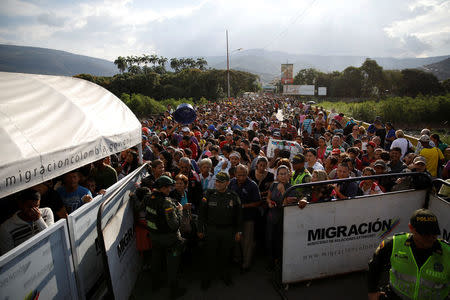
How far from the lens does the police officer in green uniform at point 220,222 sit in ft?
12.4

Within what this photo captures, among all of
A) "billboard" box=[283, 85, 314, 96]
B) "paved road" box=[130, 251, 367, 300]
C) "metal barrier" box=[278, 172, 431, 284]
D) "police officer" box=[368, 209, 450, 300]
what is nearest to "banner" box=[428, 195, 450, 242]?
"metal barrier" box=[278, 172, 431, 284]

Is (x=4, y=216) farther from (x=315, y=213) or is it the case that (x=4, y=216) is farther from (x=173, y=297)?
(x=315, y=213)

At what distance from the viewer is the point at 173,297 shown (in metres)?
3.71

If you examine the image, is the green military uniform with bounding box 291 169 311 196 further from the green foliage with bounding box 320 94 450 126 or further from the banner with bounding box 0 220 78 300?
the green foliage with bounding box 320 94 450 126

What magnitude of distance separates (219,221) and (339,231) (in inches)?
69.0

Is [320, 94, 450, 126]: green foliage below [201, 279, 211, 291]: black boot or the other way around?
the other way around

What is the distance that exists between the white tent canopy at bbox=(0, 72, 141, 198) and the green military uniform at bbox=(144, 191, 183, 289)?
3.96 ft

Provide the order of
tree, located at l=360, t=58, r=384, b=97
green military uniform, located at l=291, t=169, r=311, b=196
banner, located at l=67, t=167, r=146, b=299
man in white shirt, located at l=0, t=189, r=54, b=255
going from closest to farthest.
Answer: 1. man in white shirt, located at l=0, t=189, r=54, b=255
2. banner, located at l=67, t=167, r=146, b=299
3. green military uniform, located at l=291, t=169, r=311, b=196
4. tree, located at l=360, t=58, r=384, b=97

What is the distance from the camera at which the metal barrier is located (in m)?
3.56

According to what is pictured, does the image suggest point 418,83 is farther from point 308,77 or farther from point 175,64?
point 175,64

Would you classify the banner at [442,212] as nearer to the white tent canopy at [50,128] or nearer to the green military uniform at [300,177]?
the green military uniform at [300,177]

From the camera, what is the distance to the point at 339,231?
3715 millimetres

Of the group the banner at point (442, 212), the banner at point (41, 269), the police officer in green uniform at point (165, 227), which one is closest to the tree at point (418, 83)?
the banner at point (442, 212)

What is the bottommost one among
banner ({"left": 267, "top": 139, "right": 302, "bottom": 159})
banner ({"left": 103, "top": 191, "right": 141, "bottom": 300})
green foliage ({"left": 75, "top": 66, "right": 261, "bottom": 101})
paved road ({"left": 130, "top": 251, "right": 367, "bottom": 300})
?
paved road ({"left": 130, "top": 251, "right": 367, "bottom": 300})
